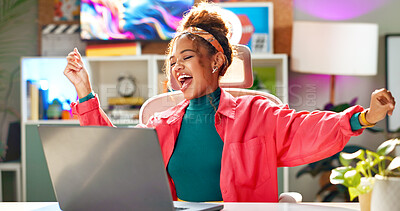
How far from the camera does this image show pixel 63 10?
10.9ft

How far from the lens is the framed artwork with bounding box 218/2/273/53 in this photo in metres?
3.09

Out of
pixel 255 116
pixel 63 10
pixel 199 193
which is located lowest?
pixel 199 193

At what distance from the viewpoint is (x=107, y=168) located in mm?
835

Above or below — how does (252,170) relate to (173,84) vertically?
below

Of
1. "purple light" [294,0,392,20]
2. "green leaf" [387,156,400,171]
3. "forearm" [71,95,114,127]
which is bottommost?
"green leaf" [387,156,400,171]

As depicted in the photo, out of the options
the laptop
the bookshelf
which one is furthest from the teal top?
the bookshelf

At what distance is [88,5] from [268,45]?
4.25ft

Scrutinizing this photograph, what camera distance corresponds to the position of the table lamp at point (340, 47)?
288 cm

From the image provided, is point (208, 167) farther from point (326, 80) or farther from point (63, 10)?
point (63, 10)

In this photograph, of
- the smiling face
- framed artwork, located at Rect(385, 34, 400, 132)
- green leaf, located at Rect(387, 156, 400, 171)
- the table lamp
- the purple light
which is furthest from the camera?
the purple light

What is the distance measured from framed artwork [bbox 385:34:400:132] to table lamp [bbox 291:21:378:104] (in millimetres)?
285

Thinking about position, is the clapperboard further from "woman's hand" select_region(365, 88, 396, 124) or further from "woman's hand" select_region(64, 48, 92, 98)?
"woman's hand" select_region(365, 88, 396, 124)

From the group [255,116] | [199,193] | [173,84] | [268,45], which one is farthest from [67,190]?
[268,45]

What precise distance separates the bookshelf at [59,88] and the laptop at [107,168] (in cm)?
207
